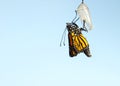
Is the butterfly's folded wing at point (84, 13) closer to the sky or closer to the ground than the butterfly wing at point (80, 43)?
closer to the sky

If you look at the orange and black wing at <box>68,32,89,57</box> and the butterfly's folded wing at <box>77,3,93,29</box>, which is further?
the orange and black wing at <box>68,32,89,57</box>

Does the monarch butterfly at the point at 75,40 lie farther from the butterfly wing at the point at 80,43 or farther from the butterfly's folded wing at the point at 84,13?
the butterfly's folded wing at the point at 84,13

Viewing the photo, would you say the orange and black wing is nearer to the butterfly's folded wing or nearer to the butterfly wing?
the butterfly wing

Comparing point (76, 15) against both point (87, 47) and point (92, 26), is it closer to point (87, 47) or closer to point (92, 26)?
point (92, 26)

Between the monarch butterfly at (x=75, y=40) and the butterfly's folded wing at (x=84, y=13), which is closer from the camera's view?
the butterfly's folded wing at (x=84, y=13)

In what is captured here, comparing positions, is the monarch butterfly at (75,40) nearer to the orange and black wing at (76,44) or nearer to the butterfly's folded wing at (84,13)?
the orange and black wing at (76,44)

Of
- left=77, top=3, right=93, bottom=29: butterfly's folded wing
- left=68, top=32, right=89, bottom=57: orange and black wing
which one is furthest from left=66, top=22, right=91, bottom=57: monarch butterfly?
left=77, top=3, right=93, bottom=29: butterfly's folded wing

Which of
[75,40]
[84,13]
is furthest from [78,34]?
[84,13]

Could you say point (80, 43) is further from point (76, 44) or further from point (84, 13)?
point (84, 13)

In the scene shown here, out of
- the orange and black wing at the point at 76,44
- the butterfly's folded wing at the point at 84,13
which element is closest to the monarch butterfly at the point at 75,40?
the orange and black wing at the point at 76,44
